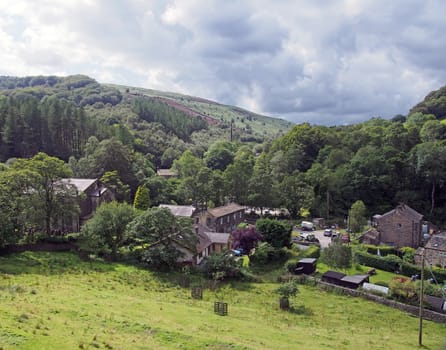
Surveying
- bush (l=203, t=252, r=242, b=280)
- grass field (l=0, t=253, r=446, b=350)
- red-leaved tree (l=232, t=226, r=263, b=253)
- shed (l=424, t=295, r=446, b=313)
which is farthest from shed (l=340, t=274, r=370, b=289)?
red-leaved tree (l=232, t=226, r=263, b=253)

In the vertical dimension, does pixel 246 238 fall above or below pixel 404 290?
above

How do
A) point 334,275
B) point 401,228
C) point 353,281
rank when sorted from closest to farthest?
point 353,281 < point 334,275 < point 401,228

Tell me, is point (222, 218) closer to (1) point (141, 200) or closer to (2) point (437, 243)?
(1) point (141, 200)

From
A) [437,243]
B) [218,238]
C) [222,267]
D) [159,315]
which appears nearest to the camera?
[159,315]

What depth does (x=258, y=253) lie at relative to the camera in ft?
156

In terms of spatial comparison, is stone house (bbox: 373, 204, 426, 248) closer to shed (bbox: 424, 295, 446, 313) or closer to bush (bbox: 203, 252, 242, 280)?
shed (bbox: 424, 295, 446, 313)

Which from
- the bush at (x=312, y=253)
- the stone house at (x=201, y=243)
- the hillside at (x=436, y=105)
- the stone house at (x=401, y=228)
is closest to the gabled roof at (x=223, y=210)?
the stone house at (x=201, y=243)

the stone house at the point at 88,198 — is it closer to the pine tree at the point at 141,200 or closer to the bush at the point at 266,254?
the pine tree at the point at 141,200

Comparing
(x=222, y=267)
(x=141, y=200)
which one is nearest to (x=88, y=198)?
(x=141, y=200)

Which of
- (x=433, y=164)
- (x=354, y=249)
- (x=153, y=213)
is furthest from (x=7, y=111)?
(x=433, y=164)

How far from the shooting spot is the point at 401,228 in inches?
2334

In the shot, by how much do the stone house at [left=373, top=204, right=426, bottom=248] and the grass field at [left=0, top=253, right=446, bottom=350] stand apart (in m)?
26.4

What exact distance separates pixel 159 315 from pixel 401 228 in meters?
46.6

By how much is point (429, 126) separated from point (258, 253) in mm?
60171
